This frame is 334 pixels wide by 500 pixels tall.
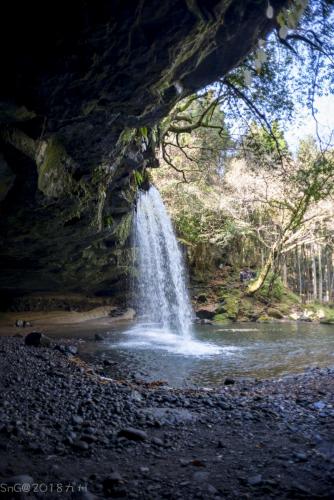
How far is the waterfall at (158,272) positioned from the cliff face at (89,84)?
531 centimetres

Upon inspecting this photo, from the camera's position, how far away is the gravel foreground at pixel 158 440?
2.62 meters

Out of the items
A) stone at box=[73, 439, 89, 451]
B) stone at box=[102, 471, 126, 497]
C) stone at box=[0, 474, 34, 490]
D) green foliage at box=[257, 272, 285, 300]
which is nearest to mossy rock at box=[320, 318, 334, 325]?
green foliage at box=[257, 272, 285, 300]

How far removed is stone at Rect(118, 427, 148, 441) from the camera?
361 cm

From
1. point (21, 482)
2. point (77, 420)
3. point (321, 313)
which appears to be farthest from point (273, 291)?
point (21, 482)

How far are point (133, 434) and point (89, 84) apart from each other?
4.09 metres

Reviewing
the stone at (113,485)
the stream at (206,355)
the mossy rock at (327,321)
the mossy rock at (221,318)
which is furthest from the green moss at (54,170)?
the mossy rock at (327,321)

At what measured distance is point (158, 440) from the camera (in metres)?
3.57

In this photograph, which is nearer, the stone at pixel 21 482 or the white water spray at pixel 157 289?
the stone at pixel 21 482

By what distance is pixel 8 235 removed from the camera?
9055mm

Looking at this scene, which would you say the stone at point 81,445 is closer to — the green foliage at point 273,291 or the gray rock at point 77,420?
the gray rock at point 77,420

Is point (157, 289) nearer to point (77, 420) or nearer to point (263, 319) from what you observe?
point (263, 319)

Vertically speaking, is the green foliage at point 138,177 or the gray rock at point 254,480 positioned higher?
the green foliage at point 138,177

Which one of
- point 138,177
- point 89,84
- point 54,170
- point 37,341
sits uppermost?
point 138,177

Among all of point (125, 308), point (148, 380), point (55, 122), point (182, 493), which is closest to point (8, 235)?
point (55, 122)
